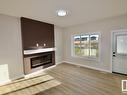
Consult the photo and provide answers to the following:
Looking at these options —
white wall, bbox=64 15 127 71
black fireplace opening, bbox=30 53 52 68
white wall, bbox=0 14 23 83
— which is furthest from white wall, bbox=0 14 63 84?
white wall, bbox=64 15 127 71

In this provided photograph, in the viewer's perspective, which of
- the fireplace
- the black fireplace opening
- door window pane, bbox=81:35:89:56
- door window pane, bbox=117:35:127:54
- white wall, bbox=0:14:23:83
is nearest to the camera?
white wall, bbox=0:14:23:83

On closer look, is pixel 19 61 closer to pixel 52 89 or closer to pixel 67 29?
pixel 52 89

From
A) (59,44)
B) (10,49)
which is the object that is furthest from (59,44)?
(10,49)

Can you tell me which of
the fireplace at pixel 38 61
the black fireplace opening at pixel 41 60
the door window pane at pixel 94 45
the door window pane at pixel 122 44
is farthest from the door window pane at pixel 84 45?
the black fireplace opening at pixel 41 60

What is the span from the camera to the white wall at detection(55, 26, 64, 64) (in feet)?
18.6

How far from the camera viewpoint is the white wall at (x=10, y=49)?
10.5 feet

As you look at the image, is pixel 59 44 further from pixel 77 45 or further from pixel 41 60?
pixel 41 60

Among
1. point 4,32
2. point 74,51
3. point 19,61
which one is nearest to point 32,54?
point 19,61

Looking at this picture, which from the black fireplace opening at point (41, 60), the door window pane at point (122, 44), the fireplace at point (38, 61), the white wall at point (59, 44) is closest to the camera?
the door window pane at point (122, 44)

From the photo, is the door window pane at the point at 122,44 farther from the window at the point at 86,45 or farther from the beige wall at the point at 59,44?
the beige wall at the point at 59,44

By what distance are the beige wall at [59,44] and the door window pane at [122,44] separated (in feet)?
11.1

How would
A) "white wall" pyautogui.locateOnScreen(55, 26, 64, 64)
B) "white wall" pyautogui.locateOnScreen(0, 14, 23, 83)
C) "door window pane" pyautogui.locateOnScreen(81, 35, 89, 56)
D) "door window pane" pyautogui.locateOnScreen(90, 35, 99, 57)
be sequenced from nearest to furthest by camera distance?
"white wall" pyautogui.locateOnScreen(0, 14, 23, 83)
"door window pane" pyautogui.locateOnScreen(90, 35, 99, 57)
"door window pane" pyautogui.locateOnScreen(81, 35, 89, 56)
"white wall" pyautogui.locateOnScreen(55, 26, 64, 64)

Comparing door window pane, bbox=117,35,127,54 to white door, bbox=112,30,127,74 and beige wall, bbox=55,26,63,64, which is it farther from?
beige wall, bbox=55,26,63,64

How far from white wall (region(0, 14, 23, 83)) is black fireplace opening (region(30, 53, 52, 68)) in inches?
23.9
